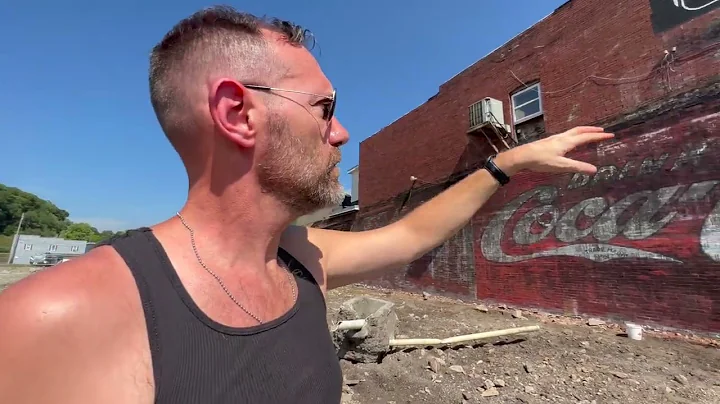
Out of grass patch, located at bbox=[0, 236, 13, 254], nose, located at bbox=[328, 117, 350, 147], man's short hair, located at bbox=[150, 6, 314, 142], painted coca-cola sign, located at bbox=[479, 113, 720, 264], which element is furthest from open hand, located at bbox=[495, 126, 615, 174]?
grass patch, located at bbox=[0, 236, 13, 254]

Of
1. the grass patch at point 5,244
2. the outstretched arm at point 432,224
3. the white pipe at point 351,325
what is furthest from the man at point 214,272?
the grass patch at point 5,244

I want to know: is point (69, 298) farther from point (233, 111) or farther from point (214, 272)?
point (233, 111)

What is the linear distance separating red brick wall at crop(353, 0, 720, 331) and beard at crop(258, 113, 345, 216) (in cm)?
838

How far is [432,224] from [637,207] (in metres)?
7.82

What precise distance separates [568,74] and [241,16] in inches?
412

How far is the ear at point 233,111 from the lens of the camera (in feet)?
3.63

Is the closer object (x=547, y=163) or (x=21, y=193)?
(x=547, y=163)

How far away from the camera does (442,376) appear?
16.3ft

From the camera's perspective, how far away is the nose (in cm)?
136

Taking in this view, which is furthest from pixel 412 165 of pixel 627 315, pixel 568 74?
pixel 627 315

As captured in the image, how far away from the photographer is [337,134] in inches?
54.4

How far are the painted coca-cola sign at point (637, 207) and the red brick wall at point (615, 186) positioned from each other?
0.02 m

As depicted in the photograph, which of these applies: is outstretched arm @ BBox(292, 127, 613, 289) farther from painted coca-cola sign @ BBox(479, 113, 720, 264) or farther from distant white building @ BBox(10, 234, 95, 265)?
distant white building @ BBox(10, 234, 95, 265)

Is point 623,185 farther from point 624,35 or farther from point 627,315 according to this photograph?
→ point 624,35
